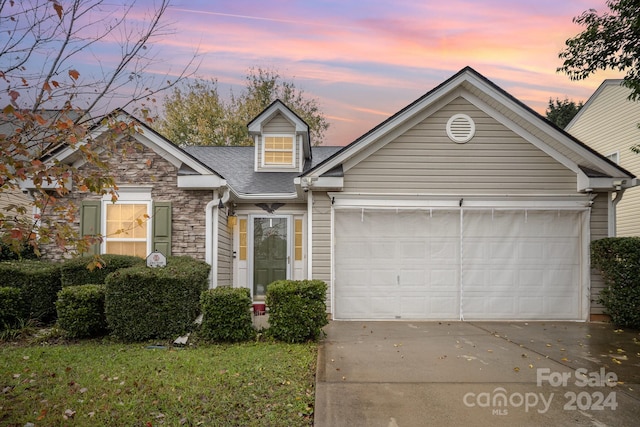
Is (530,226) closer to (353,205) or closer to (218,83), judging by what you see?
(353,205)

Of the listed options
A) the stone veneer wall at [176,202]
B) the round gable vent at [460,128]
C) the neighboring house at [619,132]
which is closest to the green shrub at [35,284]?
the stone veneer wall at [176,202]

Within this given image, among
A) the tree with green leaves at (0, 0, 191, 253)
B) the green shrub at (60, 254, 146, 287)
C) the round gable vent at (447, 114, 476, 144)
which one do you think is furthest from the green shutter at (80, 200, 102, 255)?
the round gable vent at (447, 114, 476, 144)

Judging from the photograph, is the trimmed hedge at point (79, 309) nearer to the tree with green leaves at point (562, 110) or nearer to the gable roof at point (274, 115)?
the gable roof at point (274, 115)

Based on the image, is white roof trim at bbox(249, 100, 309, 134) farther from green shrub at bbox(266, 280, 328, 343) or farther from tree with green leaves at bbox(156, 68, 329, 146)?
tree with green leaves at bbox(156, 68, 329, 146)

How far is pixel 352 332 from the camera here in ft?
27.5

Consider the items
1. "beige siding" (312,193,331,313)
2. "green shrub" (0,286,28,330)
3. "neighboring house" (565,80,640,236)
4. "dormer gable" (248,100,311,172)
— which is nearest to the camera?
"green shrub" (0,286,28,330)

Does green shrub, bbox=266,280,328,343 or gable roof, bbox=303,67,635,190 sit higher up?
gable roof, bbox=303,67,635,190

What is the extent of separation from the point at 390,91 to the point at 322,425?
11.3 metres

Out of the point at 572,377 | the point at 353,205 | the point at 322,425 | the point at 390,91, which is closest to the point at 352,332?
the point at 353,205

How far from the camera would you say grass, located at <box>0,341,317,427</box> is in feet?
14.0

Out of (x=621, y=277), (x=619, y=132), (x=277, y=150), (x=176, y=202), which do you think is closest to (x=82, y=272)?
(x=176, y=202)

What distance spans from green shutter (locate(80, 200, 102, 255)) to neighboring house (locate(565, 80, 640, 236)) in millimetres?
15237

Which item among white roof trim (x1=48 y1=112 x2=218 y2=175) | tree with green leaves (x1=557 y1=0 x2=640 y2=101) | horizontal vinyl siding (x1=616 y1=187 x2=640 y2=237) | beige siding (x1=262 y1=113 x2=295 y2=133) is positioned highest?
tree with green leaves (x1=557 y1=0 x2=640 y2=101)

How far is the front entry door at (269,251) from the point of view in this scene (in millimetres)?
11578
